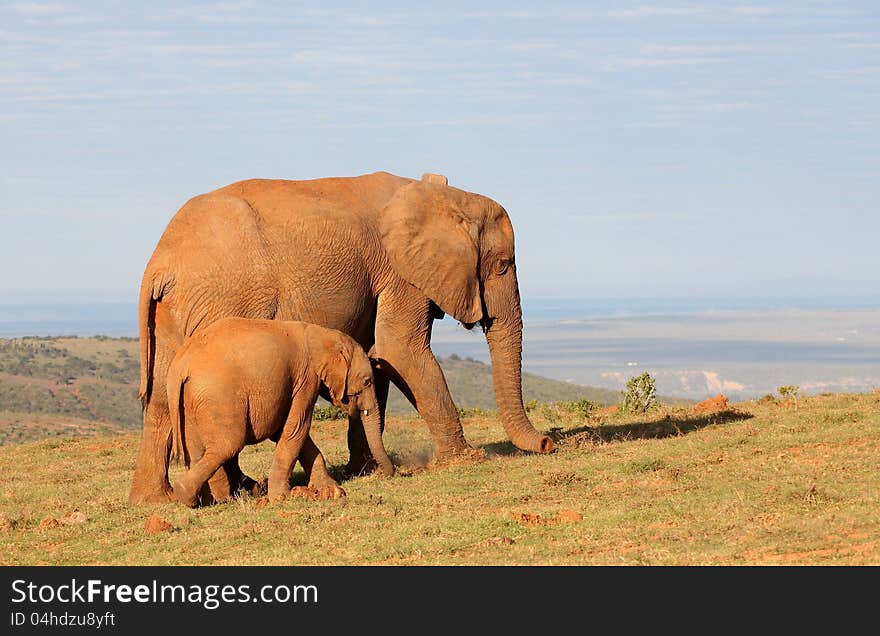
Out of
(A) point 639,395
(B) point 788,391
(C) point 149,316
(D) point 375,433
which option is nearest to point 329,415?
(A) point 639,395

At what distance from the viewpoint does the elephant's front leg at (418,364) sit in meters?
18.0

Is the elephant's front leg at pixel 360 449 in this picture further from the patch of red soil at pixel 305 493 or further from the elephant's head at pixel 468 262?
the patch of red soil at pixel 305 493

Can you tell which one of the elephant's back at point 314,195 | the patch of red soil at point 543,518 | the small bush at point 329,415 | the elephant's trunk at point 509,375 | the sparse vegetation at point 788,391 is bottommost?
the small bush at point 329,415

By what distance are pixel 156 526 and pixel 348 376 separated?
3262mm

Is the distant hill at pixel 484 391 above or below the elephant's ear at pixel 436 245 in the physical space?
below

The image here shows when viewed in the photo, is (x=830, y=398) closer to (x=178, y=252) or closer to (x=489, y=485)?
(x=489, y=485)

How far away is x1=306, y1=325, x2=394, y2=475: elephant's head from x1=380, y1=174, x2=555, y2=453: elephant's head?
2188 mm

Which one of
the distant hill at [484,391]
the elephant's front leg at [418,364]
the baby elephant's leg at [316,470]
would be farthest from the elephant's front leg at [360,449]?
the distant hill at [484,391]

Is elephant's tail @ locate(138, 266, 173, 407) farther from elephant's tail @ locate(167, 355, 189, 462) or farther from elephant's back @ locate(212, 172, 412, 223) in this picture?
elephant's back @ locate(212, 172, 412, 223)

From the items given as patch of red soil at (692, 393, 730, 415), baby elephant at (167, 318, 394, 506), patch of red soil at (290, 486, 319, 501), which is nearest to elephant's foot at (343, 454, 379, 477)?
baby elephant at (167, 318, 394, 506)

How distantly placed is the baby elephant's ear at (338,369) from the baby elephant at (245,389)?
0.01 meters

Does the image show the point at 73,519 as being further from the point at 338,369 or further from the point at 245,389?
the point at 338,369

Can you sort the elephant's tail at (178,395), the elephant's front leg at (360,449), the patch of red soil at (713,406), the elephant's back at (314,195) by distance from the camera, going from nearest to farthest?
the elephant's tail at (178,395)
the elephant's back at (314,195)
the elephant's front leg at (360,449)
the patch of red soil at (713,406)

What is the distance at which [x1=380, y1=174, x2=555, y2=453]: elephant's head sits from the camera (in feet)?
59.3
